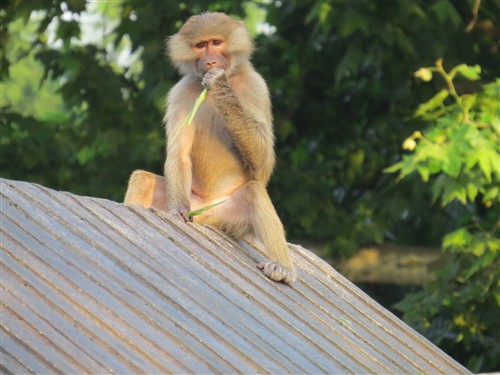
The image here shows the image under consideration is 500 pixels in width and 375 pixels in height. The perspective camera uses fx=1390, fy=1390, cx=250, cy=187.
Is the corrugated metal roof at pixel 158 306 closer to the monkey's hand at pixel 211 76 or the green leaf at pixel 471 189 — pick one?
the monkey's hand at pixel 211 76

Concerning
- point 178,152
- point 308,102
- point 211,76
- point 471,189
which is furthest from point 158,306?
point 308,102

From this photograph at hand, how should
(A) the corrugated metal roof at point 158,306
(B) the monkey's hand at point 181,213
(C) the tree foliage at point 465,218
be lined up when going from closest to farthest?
(A) the corrugated metal roof at point 158,306, (B) the monkey's hand at point 181,213, (C) the tree foliage at point 465,218

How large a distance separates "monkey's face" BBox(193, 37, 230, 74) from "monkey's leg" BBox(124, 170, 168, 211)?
0.82 m

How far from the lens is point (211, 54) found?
9.80 metres

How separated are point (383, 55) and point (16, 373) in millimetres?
12245

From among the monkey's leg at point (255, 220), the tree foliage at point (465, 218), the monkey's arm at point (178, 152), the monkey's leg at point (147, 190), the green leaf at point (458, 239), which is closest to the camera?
the monkey's leg at point (255, 220)

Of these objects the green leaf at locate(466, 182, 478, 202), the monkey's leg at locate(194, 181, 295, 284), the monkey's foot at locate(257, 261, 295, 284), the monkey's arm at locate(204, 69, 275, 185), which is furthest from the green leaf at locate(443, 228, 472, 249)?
the monkey's foot at locate(257, 261, 295, 284)

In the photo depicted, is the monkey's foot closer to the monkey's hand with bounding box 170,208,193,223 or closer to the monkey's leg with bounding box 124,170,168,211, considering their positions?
the monkey's hand with bounding box 170,208,193,223

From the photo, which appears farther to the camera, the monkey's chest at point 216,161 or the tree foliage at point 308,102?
the tree foliage at point 308,102

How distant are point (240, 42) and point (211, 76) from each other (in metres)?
0.84

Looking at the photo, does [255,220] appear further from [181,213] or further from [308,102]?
[308,102]

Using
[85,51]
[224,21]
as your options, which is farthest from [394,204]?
[224,21]

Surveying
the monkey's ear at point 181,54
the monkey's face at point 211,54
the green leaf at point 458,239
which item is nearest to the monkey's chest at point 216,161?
the monkey's face at point 211,54

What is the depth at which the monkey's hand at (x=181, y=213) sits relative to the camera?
897 cm
